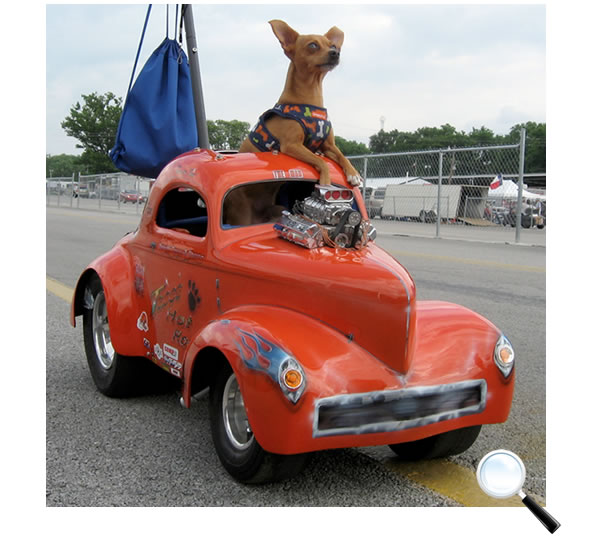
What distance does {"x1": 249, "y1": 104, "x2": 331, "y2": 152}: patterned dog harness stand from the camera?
169 inches

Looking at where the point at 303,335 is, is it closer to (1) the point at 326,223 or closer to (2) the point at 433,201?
(1) the point at 326,223

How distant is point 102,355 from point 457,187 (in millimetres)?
14740

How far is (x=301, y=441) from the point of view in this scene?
2928 millimetres

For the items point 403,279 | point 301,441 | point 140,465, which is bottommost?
point 140,465

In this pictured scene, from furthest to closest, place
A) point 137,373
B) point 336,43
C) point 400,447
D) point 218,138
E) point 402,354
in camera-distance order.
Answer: point 218,138
point 137,373
point 336,43
point 400,447
point 402,354

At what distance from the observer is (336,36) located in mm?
4254

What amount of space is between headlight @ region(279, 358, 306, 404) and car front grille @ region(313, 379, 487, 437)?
10 cm

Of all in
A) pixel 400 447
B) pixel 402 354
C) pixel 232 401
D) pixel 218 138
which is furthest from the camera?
pixel 218 138

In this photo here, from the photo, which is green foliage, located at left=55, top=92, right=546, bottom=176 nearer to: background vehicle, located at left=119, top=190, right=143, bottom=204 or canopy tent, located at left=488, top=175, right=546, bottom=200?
canopy tent, located at left=488, top=175, right=546, bottom=200

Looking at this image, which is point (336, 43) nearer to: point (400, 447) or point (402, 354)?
point (402, 354)

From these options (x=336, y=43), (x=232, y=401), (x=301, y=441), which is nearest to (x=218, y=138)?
(x=336, y=43)

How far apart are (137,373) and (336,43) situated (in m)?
2.57

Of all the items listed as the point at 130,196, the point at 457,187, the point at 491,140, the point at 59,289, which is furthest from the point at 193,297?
the point at 130,196

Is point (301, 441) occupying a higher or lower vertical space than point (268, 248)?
lower
